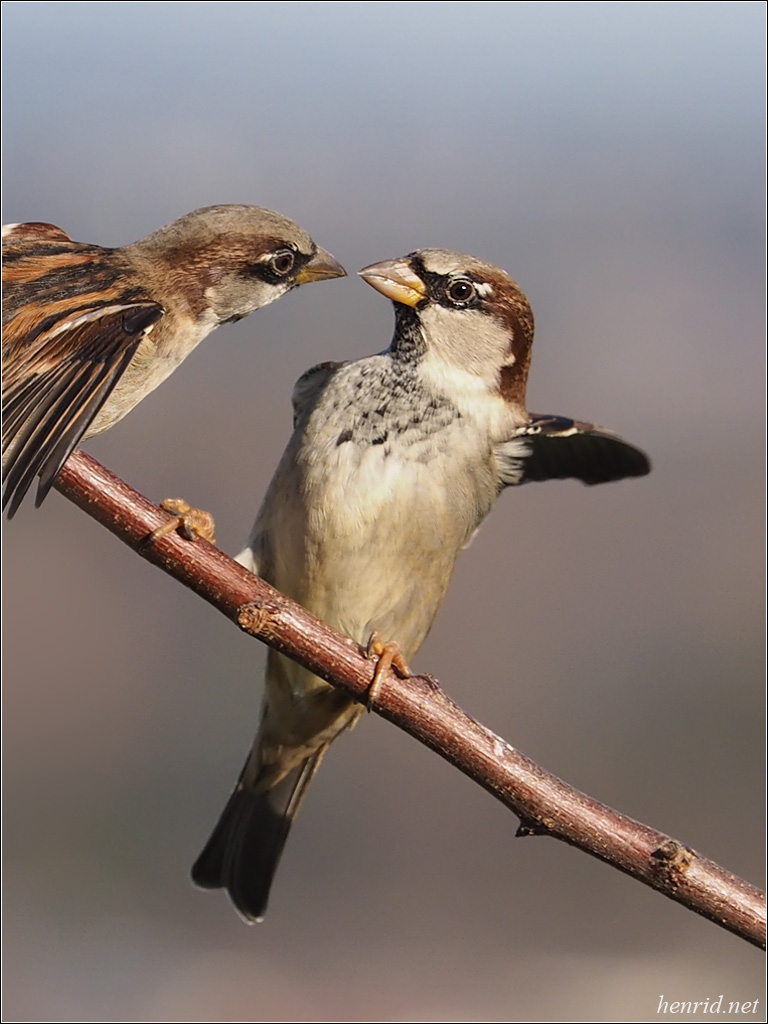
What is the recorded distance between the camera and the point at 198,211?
9.77 ft

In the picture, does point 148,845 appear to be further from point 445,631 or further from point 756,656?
point 756,656

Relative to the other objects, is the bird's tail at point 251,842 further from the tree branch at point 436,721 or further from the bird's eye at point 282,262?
the bird's eye at point 282,262

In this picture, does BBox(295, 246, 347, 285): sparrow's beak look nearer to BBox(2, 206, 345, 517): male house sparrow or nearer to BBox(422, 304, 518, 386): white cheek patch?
BBox(2, 206, 345, 517): male house sparrow

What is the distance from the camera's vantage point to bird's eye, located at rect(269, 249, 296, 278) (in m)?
2.89

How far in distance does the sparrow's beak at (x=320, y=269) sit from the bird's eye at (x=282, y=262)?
0.10 ft

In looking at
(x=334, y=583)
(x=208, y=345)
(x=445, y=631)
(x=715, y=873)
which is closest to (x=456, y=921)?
(x=445, y=631)

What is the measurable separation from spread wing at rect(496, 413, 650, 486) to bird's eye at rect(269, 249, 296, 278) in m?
0.75

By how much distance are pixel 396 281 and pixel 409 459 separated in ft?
1.57

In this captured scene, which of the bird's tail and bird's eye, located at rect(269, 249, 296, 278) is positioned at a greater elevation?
bird's eye, located at rect(269, 249, 296, 278)

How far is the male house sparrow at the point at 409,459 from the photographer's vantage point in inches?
122

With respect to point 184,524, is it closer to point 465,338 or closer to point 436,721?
point 436,721

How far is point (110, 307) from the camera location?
104 inches

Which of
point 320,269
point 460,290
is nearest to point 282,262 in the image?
point 320,269

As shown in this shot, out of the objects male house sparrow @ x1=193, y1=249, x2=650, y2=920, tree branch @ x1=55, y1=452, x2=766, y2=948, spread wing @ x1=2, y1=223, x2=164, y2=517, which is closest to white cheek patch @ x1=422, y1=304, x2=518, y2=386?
male house sparrow @ x1=193, y1=249, x2=650, y2=920
